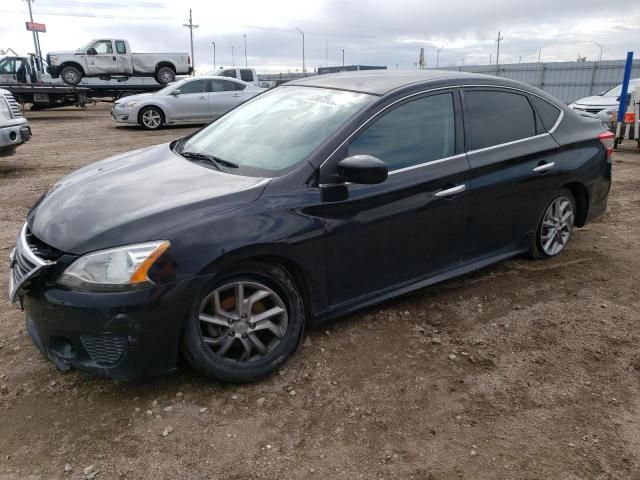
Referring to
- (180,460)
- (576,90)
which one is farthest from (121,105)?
(576,90)

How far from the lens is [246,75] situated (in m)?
20.4

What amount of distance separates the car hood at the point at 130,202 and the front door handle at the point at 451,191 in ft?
3.96

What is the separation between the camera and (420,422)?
8.64 feet

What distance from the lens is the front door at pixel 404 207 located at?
3.13 metres

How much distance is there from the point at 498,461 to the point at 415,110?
2.15 metres

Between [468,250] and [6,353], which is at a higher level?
[468,250]

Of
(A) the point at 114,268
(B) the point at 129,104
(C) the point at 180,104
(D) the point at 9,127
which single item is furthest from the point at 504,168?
(B) the point at 129,104

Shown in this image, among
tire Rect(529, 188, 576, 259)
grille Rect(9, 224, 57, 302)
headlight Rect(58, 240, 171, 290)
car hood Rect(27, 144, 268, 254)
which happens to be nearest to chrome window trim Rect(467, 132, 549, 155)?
tire Rect(529, 188, 576, 259)

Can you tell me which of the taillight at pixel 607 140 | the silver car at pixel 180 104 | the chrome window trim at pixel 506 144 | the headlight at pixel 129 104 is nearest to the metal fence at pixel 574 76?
the silver car at pixel 180 104

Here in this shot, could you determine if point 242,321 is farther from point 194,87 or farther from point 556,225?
point 194,87

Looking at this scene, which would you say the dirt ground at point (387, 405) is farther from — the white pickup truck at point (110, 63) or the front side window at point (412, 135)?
the white pickup truck at point (110, 63)

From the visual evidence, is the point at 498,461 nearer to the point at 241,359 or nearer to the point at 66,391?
the point at 241,359

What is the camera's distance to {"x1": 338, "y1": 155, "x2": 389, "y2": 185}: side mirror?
2875mm

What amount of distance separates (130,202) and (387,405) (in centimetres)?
171
